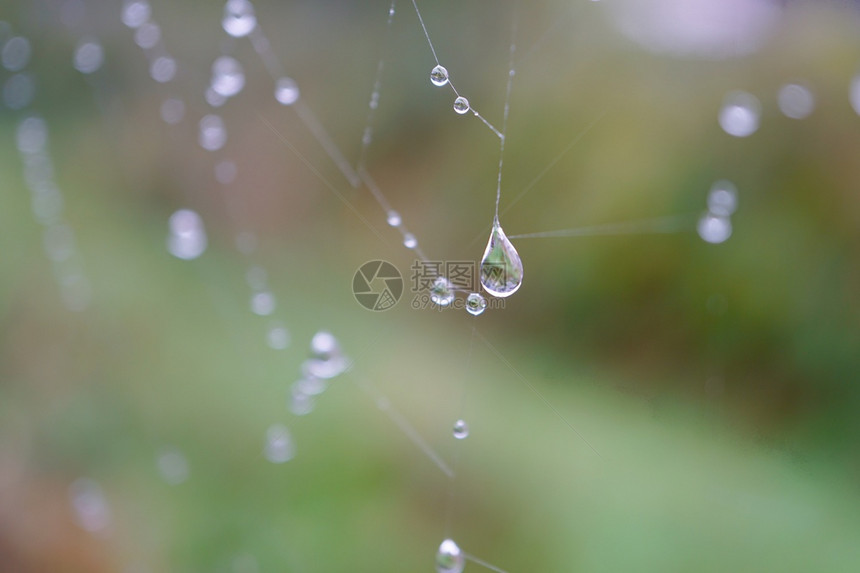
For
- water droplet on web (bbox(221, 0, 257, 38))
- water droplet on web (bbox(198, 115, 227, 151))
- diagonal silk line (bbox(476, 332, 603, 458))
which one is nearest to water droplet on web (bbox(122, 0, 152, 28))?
water droplet on web (bbox(221, 0, 257, 38))

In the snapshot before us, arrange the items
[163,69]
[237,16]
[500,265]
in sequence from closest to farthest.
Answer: [500,265] < [237,16] < [163,69]

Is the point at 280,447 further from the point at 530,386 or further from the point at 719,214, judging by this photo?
the point at 719,214

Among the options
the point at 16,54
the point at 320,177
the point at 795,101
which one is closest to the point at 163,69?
the point at 16,54

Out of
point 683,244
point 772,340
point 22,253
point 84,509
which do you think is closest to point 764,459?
point 772,340

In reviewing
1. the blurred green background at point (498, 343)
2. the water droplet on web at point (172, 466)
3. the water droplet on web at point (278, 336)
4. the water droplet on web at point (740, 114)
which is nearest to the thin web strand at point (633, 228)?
the blurred green background at point (498, 343)

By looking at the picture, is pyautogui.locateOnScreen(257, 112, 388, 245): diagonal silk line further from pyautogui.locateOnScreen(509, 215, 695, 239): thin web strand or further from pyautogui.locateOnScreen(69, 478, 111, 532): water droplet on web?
pyautogui.locateOnScreen(69, 478, 111, 532): water droplet on web
